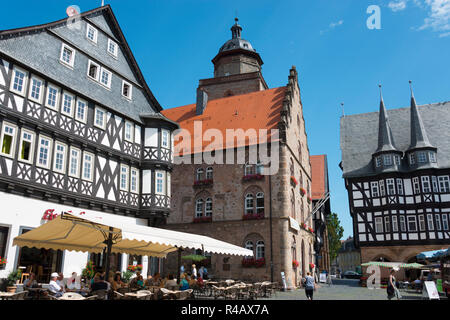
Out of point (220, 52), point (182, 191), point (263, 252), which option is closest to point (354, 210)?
point (263, 252)

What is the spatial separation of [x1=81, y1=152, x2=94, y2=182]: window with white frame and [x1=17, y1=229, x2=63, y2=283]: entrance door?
4.00m

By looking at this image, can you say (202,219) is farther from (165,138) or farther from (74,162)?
(74,162)

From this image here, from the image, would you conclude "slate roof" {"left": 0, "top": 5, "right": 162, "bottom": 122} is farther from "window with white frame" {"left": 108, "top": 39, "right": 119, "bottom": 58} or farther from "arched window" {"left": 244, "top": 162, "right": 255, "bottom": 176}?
"arched window" {"left": 244, "top": 162, "right": 255, "bottom": 176}

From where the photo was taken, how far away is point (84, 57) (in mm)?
21094

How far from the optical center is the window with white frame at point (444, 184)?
1468 inches

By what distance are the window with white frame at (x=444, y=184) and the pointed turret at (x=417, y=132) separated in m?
3.60

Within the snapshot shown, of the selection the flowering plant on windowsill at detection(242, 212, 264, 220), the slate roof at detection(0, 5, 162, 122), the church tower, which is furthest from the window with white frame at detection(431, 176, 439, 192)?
the slate roof at detection(0, 5, 162, 122)

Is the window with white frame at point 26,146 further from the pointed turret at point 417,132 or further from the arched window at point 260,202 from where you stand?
the pointed turret at point 417,132

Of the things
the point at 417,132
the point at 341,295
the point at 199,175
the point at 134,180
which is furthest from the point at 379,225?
the point at 134,180

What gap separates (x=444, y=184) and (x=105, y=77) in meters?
33.5

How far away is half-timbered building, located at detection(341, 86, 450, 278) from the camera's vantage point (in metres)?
36.7

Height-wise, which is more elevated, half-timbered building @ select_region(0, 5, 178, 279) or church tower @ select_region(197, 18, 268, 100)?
church tower @ select_region(197, 18, 268, 100)
